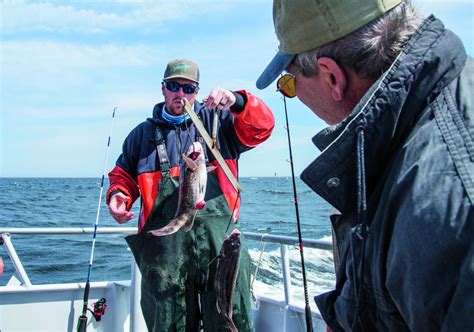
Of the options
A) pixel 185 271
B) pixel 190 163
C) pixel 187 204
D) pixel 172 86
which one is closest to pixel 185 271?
pixel 185 271

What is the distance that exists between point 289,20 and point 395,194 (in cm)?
63

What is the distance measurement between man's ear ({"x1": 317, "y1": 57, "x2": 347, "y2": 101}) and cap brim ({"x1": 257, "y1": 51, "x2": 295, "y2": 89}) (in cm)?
15

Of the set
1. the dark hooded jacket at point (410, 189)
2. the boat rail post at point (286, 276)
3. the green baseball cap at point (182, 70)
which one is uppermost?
the green baseball cap at point (182, 70)

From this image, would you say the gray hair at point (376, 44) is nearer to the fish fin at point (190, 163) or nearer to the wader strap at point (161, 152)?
the fish fin at point (190, 163)

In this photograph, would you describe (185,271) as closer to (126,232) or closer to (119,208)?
(119,208)

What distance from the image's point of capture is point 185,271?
11.8 ft

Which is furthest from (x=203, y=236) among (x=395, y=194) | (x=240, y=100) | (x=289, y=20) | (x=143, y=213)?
(x=395, y=194)

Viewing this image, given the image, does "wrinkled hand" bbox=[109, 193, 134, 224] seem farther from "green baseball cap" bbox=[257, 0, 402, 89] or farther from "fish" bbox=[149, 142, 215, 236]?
"green baseball cap" bbox=[257, 0, 402, 89]

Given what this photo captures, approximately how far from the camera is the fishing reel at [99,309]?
486cm

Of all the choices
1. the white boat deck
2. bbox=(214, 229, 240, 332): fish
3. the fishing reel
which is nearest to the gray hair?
bbox=(214, 229, 240, 332): fish

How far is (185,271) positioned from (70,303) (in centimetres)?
207

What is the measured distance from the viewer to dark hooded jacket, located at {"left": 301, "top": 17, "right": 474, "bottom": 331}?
37.5 inches

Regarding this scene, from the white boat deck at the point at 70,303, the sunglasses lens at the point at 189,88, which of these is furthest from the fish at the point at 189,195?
the white boat deck at the point at 70,303

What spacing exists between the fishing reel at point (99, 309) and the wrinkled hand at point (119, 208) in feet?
4.98
